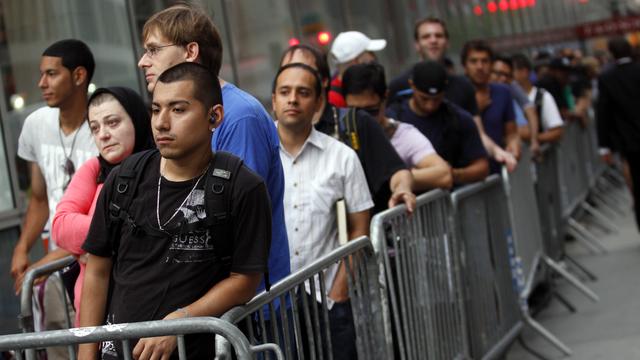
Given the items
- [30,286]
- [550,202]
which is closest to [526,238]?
[550,202]

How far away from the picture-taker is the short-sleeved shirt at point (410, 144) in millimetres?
6887

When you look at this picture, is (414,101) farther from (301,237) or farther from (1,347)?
(1,347)

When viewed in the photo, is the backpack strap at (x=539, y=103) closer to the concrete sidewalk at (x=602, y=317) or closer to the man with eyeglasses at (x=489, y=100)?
the concrete sidewalk at (x=602, y=317)

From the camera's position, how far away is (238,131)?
4.41 m

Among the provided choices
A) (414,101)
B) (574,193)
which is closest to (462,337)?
(414,101)

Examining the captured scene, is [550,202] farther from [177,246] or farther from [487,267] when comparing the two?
[177,246]

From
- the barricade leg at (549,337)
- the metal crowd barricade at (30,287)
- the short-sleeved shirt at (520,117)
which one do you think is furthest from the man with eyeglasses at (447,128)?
the short-sleeved shirt at (520,117)

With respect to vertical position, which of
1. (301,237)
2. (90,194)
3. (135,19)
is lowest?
(301,237)

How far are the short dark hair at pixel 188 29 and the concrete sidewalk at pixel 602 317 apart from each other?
4.45m

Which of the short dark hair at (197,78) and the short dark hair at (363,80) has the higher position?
the short dark hair at (197,78)

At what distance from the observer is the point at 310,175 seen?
576cm

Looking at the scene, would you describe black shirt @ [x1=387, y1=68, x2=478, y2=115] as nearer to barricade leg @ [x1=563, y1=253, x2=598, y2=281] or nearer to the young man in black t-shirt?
barricade leg @ [x1=563, y1=253, x2=598, y2=281]

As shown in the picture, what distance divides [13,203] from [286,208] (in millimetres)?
2534

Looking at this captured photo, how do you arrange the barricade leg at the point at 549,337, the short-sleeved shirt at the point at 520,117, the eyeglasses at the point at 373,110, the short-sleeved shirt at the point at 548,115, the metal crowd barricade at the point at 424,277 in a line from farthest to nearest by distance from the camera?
the short-sleeved shirt at the point at 548,115 < the short-sleeved shirt at the point at 520,117 < the barricade leg at the point at 549,337 < the eyeglasses at the point at 373,110 < the metal crowd barricade at the point at 424,277
